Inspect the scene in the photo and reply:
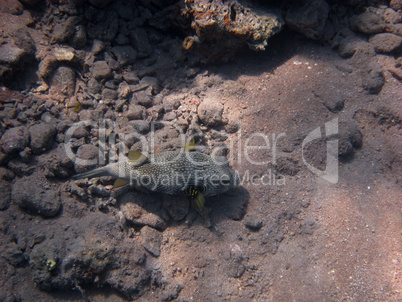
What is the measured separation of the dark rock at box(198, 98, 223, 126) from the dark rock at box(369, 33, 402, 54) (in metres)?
3.47

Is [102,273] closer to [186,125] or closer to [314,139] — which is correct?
[186,125]

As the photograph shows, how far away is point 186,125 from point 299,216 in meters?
2.43

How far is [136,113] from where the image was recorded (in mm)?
4312

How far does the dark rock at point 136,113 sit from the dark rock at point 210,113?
3.61ft

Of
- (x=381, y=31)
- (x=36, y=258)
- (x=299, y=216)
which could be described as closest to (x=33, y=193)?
(x=36, y=258)

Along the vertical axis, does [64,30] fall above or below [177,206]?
above

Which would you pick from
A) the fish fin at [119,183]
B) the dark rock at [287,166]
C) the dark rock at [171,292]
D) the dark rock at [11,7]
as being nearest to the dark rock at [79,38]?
the dark rock at [11,7]

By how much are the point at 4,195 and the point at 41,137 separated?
39.7 inches

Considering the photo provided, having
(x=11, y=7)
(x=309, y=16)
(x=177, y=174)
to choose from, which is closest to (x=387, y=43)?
(x=309, y=16)

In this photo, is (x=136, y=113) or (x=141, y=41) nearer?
(x=136, y=113)

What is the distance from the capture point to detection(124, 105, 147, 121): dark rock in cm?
432

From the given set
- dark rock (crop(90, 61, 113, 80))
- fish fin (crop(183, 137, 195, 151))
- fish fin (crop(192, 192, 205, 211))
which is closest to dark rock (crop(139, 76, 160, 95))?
dark rock (crop(90, 61, 113, 80))

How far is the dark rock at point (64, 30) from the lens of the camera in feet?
14.9

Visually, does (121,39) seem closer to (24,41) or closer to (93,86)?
(93,86)
